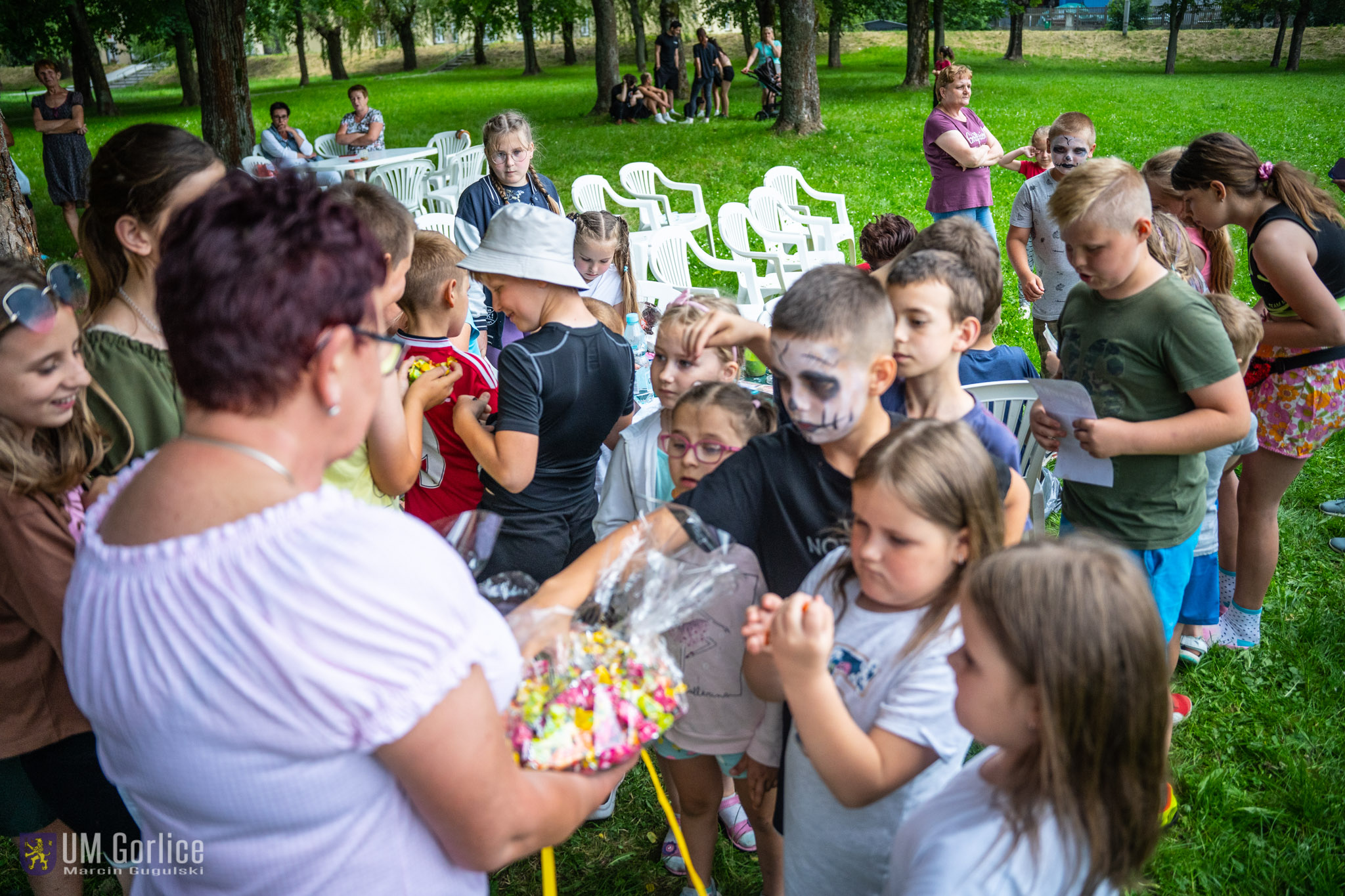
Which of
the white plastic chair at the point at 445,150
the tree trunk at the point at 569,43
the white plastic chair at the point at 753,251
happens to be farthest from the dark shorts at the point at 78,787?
the tree trunk at the point at 569,43

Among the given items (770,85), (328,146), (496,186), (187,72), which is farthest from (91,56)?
(496,186)

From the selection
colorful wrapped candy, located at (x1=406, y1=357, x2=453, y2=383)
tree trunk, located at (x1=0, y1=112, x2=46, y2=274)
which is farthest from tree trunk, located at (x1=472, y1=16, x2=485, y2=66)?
colorful wrapped candy, located at (x1=406, y1=357, x2=453, y2=383)

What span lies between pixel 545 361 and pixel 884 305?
1.09m

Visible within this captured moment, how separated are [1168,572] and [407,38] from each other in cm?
5163

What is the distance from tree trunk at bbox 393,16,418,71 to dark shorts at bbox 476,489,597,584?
5042 centimetres

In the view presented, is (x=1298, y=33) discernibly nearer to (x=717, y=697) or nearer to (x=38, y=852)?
(x=717, y=697)

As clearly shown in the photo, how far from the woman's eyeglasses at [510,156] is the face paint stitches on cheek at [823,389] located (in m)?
3.61

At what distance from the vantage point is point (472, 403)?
2.81 metres

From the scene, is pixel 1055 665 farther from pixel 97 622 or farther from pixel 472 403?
pixel 472 403

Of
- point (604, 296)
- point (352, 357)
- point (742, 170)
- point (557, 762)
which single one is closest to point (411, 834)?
point (557, 762)

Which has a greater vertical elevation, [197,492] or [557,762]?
[197,492]

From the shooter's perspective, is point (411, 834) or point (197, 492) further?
point (411, 834)

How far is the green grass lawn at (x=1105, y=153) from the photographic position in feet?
8.97

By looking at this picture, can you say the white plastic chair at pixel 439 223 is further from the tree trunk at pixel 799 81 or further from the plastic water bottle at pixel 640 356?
the tree trunk at pixel 799 81
